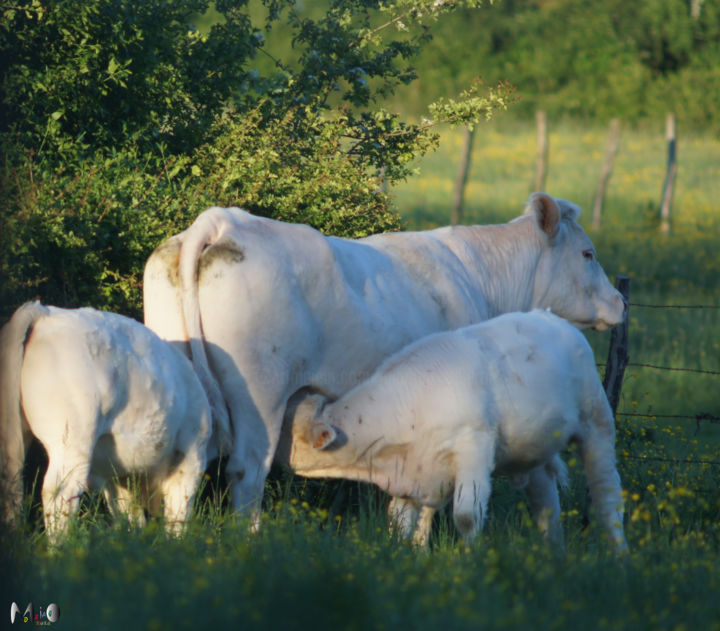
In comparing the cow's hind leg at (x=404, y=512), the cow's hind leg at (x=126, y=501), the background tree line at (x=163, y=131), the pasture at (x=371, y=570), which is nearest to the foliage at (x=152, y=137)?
the background tree line at (x=163, y=131)

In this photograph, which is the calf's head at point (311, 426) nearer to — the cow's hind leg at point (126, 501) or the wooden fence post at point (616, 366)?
the cow's hind leg at point (126, 501)

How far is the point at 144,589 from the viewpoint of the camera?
3504mm

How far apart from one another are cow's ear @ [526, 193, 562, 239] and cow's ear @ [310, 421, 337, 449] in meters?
2.81

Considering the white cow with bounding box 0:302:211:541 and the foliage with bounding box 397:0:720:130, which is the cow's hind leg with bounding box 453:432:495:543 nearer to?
the white cow with bounding box 0:302:211:541

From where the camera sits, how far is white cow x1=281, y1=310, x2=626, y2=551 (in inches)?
218

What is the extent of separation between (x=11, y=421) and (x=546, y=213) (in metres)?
4.27

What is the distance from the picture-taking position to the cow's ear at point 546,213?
25.0ft

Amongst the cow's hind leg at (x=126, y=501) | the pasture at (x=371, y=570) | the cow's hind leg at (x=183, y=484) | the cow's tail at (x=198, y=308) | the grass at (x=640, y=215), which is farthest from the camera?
the grass at (x=640, y=215)

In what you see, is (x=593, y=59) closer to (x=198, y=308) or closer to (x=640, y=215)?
(x=640, y=215)

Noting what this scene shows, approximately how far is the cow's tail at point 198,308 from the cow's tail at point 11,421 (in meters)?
1.06

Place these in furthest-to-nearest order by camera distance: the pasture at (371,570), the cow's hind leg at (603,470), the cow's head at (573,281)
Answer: the cow's head at (573,281) → the cow's hind leg at (603,470) → the pasture at (371,570)

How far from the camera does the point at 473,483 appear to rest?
549 centimetres

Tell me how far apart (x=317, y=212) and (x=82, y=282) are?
172 centimetres

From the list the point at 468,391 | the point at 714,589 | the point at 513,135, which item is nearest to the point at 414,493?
the point at 468,391
